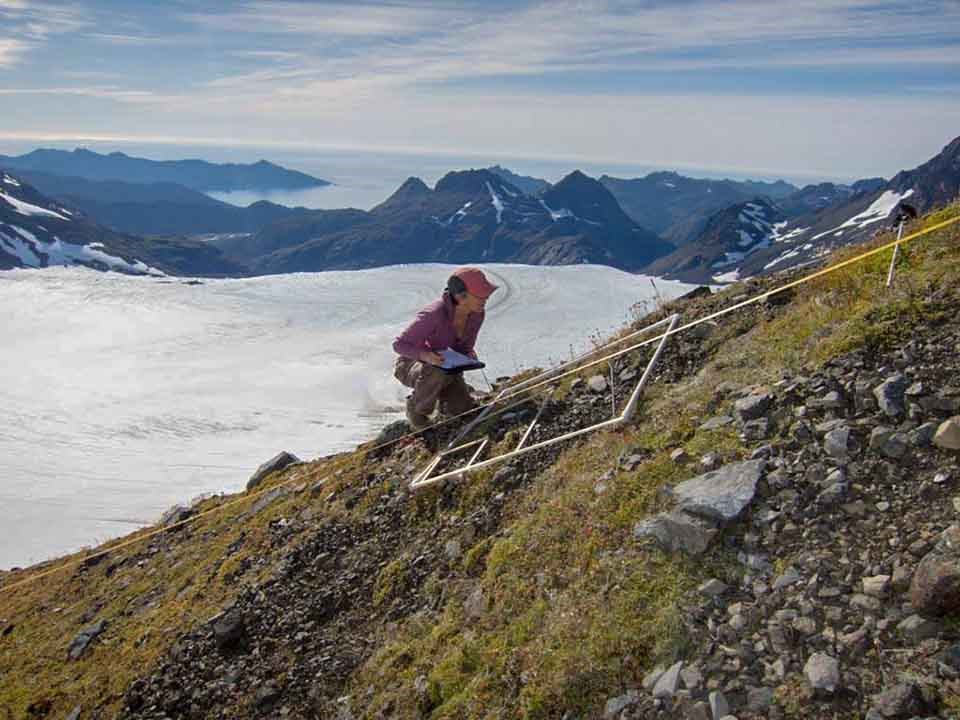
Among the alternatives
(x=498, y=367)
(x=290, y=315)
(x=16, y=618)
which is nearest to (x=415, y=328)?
(x=16, y=618)

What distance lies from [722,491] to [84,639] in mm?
9856

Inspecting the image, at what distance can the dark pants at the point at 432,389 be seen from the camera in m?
11.8

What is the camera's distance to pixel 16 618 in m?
14.0

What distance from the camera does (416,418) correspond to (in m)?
12.2

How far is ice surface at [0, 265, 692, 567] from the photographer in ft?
162

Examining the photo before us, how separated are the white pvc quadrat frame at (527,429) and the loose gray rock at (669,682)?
3.85 m

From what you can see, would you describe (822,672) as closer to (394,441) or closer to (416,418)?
(416,418)

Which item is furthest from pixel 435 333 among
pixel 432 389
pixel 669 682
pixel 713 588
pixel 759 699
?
pixel 759 699

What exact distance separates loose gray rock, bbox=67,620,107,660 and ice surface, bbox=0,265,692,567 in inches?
1238

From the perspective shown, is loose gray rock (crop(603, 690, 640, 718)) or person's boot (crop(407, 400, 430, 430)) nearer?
loose gray rock (crop(603, 690, 640, 718))

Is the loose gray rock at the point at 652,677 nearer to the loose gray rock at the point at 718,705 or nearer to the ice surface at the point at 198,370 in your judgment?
the loose gray rock at the point at 718,705

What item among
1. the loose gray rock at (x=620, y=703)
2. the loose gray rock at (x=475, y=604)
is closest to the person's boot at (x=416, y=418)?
the loose gray rock at (x=475, y=604)

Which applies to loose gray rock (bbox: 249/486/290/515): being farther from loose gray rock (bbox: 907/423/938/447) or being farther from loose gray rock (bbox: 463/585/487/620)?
loose gray rock (bbox: 907/423/938/447)

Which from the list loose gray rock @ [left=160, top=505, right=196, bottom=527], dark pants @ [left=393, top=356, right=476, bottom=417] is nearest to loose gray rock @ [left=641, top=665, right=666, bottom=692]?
dark pants @ [left=393, top=356, right=476, bottom=417]
